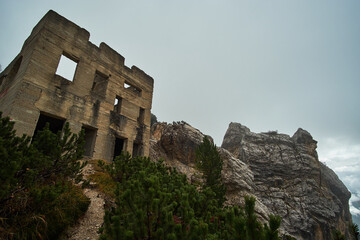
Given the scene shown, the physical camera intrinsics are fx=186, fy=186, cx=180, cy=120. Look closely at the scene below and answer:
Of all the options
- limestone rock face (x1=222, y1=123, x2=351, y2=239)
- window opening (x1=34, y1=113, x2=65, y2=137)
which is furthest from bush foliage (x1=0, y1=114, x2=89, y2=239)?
limestone rock face (x1=222, y1=123, x2=351, y2=239)

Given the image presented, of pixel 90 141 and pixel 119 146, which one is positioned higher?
pixel 119 146

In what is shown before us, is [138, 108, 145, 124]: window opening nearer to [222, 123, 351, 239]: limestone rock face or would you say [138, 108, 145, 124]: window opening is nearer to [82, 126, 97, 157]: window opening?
[82, 126, 97, 157]: window opening

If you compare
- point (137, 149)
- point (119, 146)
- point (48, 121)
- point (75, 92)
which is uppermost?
point (75, 92)

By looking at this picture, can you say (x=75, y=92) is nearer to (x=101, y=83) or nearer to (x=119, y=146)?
(x=101, y=83)

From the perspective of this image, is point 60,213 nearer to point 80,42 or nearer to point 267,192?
point 80,42

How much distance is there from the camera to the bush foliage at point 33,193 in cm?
317

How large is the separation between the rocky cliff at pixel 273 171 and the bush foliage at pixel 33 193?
43.6 feet

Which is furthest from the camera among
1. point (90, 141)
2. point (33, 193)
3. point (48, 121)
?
point (90, 141)

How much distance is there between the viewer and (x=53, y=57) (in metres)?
10.9

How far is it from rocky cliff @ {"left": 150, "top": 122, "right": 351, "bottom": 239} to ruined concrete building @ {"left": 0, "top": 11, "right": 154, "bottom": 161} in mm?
7544

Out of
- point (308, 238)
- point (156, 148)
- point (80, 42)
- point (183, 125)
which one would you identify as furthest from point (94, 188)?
point (308, 238)

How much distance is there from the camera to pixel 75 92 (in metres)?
11.4

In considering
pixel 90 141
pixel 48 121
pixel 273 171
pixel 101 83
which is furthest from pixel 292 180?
pixel 48 121

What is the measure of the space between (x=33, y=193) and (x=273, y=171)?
38204mm
